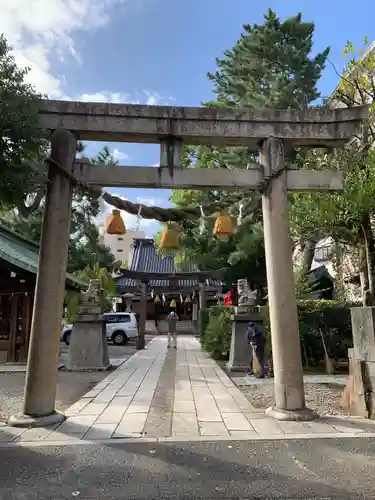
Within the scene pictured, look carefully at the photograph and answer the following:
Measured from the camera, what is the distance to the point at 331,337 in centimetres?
1221

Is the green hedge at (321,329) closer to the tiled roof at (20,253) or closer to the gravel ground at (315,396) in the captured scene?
the gravel ground at (315,396)

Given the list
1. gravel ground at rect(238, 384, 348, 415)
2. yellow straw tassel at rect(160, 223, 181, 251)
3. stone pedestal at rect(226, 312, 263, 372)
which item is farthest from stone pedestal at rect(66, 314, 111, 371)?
yellow straw tassel at rect(160, 223, 181, 251)

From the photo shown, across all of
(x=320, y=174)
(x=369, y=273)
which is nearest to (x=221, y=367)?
(x=369, y=273)

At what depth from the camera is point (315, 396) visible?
8.34 meters

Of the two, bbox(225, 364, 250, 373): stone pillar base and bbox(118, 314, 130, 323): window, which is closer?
bbox(225, 364, 250, 373): stone pillar base

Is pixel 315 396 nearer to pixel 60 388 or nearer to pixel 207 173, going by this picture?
pixel 207 173

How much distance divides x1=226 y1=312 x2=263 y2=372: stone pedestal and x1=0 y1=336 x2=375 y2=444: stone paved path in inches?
70.3

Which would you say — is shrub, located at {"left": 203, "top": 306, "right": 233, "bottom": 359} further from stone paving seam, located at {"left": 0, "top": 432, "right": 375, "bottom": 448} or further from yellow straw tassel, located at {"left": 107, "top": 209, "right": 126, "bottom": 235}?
stone paving seam, located at {"left": 0, "top": 432, "right": 375, "bottom": 448}

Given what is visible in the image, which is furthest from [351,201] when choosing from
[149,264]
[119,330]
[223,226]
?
[149,264]

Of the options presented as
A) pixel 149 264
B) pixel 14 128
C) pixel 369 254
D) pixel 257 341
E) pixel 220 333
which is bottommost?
pixel 257 341

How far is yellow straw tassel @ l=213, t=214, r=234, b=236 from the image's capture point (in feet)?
24.1

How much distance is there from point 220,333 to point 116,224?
838 cm

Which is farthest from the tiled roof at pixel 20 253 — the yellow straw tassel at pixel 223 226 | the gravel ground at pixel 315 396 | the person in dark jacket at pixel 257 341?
the gravel ground at pixel 315 396

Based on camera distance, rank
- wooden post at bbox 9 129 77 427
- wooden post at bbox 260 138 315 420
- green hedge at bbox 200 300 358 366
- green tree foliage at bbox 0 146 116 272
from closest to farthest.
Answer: wooden post at bbox 9 129 77 427 → wooden post at bbox 260 138 315 420 → green hedge at bbox 200 300 358 366 → green tree foliage at bbox 0 146 116 272
